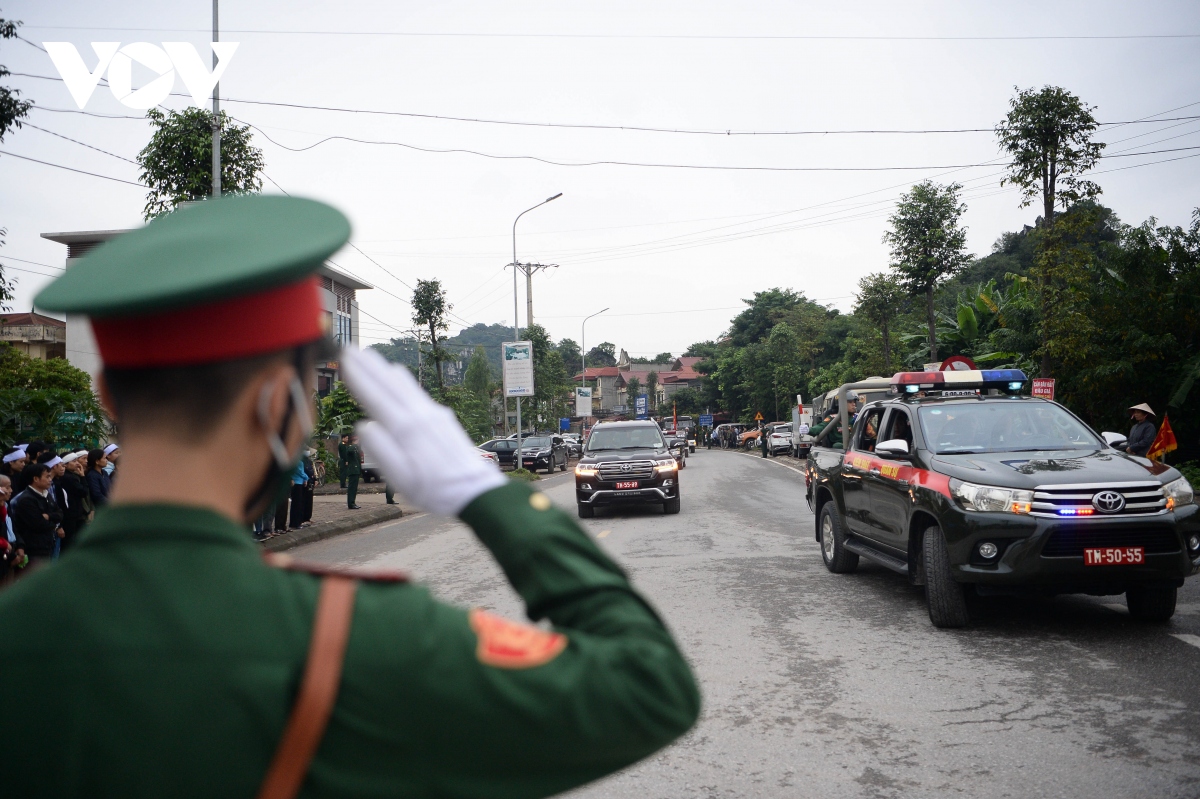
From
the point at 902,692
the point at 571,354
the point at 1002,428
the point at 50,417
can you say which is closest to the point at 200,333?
the point at 902,692

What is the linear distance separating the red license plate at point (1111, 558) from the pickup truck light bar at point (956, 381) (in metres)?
2.99

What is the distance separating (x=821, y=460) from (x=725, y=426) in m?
64.4

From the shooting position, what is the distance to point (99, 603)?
1.04 metres

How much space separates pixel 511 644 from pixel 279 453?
395mm

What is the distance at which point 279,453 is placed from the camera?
1.22 m

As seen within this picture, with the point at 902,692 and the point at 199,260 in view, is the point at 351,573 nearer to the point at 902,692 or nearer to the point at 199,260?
the point at 199,260

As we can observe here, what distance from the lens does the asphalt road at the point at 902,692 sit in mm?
4305

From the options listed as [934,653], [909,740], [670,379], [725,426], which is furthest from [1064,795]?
[670,379]

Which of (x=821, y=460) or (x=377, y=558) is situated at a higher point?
(x=821, y=460)

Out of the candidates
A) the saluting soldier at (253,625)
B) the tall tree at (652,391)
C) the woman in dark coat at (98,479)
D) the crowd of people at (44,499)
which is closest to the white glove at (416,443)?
the saluting soldier at (253,625)

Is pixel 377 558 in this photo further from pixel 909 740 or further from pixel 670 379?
pixel 670 379

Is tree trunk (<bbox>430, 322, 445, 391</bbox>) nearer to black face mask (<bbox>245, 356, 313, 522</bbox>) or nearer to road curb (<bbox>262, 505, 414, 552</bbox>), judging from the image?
road curb (<bbox>262, 505, 414, 552</bbox>)

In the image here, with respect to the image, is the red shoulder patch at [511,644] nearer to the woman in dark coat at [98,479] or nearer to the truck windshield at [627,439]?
the woman in dark coat at [98,479]

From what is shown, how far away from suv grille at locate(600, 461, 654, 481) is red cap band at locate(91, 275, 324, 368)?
16.0 metres
